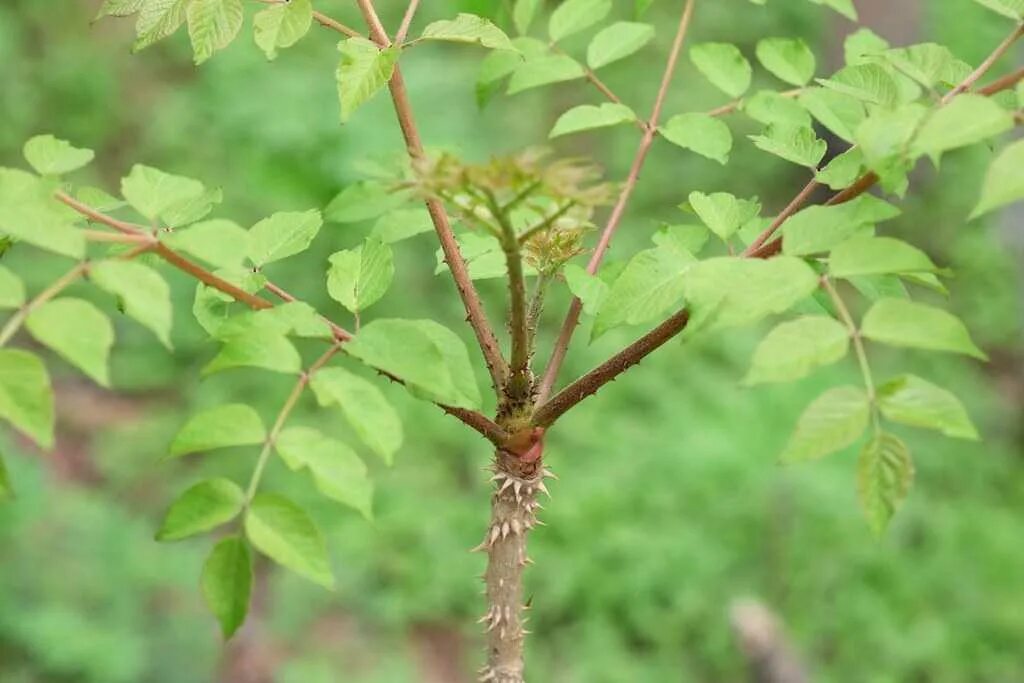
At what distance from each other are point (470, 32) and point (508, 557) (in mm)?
550

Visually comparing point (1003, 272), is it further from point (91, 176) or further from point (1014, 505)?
point (91, 176)

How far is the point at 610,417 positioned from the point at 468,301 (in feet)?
11.2

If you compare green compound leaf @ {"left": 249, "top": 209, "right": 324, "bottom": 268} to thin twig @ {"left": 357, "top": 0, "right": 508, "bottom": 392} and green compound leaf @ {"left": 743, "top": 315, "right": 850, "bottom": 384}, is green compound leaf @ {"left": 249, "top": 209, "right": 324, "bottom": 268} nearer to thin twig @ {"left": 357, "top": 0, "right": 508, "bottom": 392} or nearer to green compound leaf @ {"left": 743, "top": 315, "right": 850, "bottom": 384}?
thin twig @ {"left": 357, "top": 0, "right": 508, "bottom": 392}

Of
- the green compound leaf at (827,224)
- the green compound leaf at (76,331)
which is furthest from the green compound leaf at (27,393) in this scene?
the green compound leaf at (827,224)

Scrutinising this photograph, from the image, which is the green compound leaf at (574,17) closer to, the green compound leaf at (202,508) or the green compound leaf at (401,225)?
the green compound leaf at (401,225)

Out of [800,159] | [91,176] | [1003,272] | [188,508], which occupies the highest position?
[800,159]

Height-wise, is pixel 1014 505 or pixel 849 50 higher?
pixel 849 50

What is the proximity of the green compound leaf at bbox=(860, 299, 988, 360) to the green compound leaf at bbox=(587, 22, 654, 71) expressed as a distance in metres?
0.69

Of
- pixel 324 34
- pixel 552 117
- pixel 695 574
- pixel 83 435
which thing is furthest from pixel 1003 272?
pixel 83 435

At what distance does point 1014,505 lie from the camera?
4.43m

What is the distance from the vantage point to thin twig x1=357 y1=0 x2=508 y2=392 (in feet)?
3.62

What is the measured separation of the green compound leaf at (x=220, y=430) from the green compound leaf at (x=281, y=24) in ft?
1.15

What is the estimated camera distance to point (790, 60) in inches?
54.7

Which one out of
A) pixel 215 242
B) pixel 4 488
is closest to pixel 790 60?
pixel 215 242
